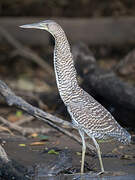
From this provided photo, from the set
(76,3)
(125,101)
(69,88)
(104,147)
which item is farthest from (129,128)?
(76,3)

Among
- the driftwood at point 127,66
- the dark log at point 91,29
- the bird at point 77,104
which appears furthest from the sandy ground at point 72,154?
the dark log at point 91,29

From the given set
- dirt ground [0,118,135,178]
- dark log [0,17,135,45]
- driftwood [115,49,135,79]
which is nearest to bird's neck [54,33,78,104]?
dirt ground [0,118,135,178]

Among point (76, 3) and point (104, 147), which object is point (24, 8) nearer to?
point (76, 3)

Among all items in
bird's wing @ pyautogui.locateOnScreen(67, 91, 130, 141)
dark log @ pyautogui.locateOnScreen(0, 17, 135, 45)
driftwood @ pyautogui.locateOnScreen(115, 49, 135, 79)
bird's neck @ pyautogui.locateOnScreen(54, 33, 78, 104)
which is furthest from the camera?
dark log @ pyautogui.locateOnScreen(0, 17, 135, 45)

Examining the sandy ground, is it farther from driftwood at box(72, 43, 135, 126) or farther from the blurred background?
the blurred background

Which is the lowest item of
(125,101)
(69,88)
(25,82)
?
(25,82)

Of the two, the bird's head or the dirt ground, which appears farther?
the dirt ground

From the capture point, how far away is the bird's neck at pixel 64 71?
6598 millimetres

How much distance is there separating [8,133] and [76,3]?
20.2 ft

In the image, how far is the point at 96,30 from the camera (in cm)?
1268

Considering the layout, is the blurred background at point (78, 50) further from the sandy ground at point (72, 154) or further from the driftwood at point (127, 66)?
the sandy ground at point (72, 154)

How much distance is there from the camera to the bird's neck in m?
6.60

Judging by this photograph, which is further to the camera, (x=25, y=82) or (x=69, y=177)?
(x=25, y=82)

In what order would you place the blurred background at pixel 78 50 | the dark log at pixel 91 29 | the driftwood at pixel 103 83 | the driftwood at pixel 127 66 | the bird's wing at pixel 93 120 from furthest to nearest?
the dark log at pixel 91 29 < the driftwood at pixel 127 66 < the blurred background at pixel 78 50 < the driftwood at pixel 103 83 < the bird's wing at pixel 93 120
